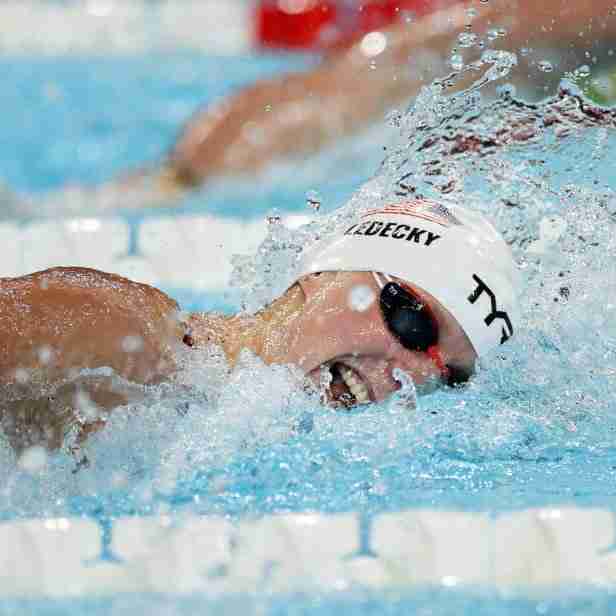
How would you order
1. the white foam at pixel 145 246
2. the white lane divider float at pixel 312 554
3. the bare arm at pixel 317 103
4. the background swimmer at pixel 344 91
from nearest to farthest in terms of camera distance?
the white lane divider float at pixel 312 554 → the white foam at pixel 145 246 → the background swimmer at pixel 344 91 → the bare arm at pixel 317 103

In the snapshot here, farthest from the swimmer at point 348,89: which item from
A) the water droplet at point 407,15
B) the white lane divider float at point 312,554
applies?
the white lane divider float at point 312,554

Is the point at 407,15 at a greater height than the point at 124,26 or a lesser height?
lesser

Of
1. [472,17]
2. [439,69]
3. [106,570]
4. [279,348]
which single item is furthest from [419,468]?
Answer: [439,69]

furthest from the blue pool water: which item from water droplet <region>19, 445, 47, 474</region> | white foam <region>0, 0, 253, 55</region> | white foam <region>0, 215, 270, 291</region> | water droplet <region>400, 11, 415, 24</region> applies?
white foam <region>0, 0, 253, 55</region>

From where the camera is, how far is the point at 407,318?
1879mm

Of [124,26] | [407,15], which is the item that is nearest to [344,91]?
[407,15]

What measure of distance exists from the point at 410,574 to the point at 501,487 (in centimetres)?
22

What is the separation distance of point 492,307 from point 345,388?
0.85 ft

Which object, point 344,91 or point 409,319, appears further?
point 344,91

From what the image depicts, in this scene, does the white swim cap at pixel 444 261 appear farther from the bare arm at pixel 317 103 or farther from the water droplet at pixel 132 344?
the bare arm at pixel 317 103

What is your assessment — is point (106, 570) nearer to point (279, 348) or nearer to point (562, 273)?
point (279, 348)

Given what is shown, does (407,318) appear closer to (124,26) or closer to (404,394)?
(404,394)

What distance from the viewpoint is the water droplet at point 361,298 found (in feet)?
6.16

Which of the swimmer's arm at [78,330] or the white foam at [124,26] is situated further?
the white foam at [124,26]
